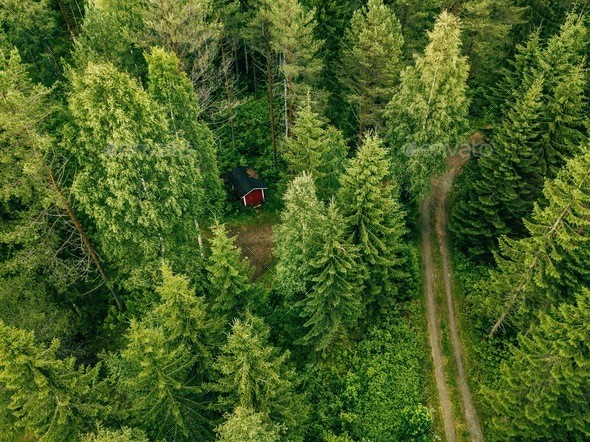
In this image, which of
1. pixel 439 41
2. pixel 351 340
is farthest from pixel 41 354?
pixel 439 41

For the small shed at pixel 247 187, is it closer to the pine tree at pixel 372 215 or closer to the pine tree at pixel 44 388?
the pine tree at pixel 372 215

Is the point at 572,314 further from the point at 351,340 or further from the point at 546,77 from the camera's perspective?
the point at 546,77

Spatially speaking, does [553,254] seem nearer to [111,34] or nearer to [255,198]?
[255,198]

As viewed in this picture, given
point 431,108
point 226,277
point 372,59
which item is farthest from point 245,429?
point 372,59

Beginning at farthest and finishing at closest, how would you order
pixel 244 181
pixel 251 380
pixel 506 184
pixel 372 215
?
pixel 244 181 < pixel 506 184 < pixel 372 215 < pixel 251 380

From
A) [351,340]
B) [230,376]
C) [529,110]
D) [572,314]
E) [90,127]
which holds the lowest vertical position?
[351,340]
